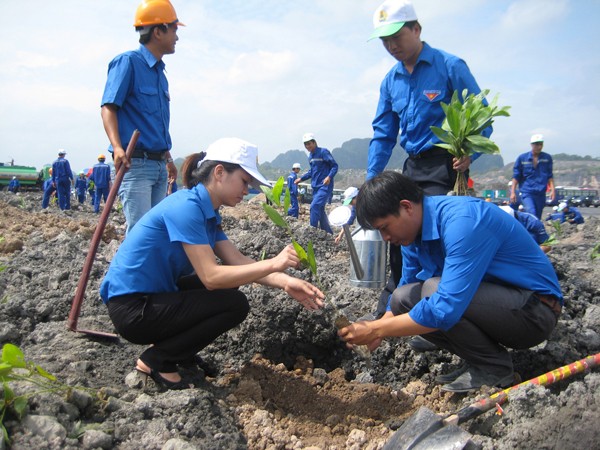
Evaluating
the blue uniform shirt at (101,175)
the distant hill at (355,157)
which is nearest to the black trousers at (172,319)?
the blue uniform shirt at (101,175)

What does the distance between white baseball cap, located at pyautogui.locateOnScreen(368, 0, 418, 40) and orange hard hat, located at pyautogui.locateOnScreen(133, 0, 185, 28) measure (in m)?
1.36

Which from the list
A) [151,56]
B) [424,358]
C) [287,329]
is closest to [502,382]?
[424,358]

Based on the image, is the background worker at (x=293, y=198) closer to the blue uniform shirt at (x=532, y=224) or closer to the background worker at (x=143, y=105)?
the blue uniform shirt at (x=532, y=224)

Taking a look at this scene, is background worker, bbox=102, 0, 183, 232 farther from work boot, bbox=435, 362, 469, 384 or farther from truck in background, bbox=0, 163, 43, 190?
truck in background, bbox=0, 163, 43, 190

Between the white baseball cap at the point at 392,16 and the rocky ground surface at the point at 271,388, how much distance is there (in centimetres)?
170

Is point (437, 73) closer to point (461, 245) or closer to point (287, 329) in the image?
point (461, 245)

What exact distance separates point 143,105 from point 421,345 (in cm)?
239

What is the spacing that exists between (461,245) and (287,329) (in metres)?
1.43

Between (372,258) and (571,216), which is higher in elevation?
(372,258)

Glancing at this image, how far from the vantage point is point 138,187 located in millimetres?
3422

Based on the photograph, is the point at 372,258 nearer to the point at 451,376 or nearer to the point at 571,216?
the point at 451,376

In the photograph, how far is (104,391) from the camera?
2.11 metres

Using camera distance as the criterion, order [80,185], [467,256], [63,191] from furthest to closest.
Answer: [80,185], [63,191], [467,256]

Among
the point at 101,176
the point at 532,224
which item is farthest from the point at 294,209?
the point at 532,224
